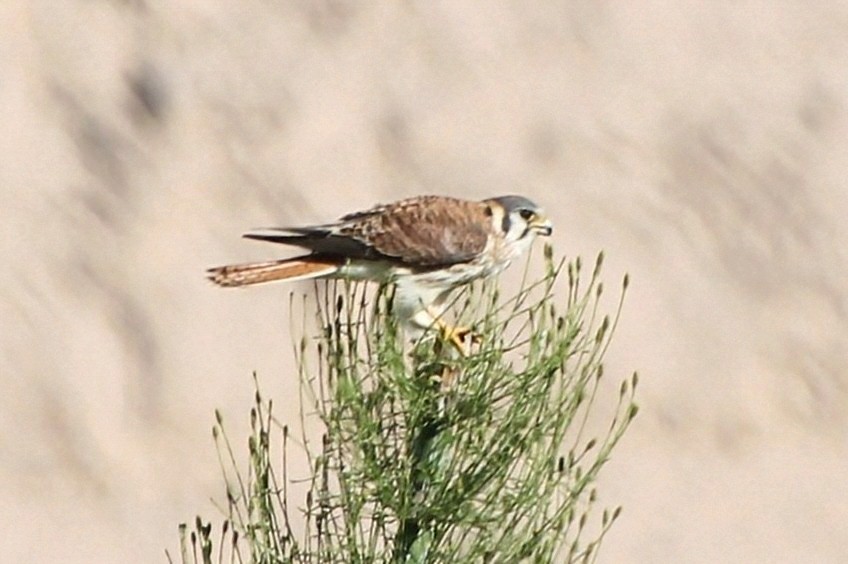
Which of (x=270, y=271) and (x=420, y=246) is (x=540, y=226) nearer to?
(x=420, y=246)

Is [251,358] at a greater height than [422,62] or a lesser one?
lesser

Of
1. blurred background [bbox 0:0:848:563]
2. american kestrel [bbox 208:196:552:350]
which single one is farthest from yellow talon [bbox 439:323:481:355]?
blurred background [bbox 0:0:848:563]

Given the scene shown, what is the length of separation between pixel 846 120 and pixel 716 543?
168 cm

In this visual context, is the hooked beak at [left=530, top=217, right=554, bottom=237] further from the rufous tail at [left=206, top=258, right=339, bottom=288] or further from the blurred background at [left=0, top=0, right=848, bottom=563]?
the blurred background at [left=0, top=0, right=848, bottom=563]

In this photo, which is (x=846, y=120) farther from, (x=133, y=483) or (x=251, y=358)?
(x=133, y=483)

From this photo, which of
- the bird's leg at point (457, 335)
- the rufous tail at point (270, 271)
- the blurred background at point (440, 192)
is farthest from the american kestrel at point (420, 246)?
the blurred background at point (440, 192)

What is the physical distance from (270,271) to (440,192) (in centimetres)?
372

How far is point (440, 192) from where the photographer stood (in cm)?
905

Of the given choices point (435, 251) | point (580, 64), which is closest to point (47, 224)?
point (580, 64)

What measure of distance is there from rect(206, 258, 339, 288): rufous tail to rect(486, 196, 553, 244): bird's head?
19.0 inches

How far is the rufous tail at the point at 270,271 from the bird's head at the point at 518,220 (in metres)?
0.48

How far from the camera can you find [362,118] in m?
9.20

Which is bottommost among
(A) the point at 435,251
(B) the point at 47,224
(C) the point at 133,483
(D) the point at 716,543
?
(A) the point at 435,251

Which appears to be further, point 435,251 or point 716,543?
point 716,543
